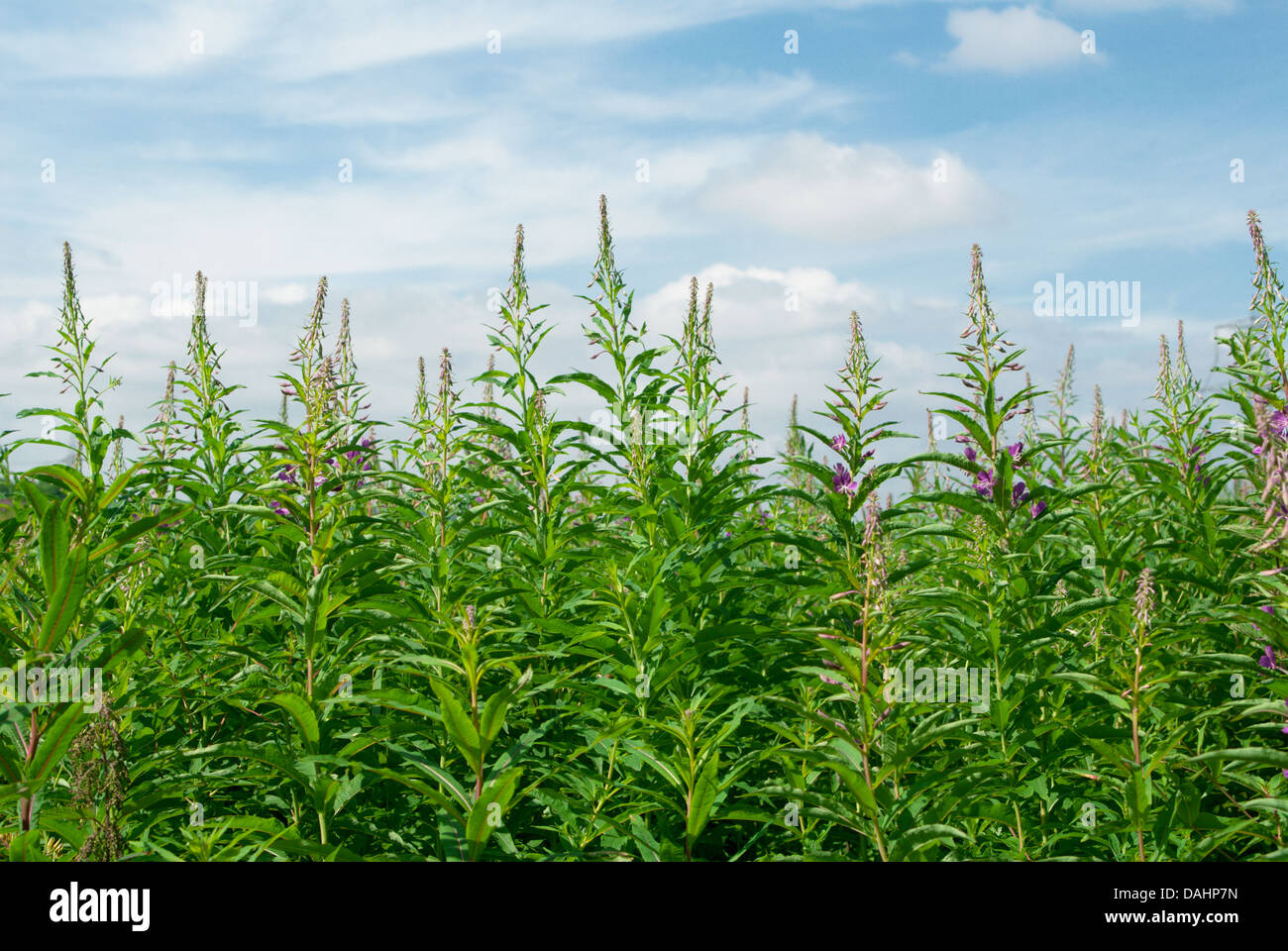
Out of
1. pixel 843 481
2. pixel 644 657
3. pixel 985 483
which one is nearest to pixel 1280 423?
pixel 985 483

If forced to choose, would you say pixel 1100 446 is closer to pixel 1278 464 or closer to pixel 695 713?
pixel 1278 464

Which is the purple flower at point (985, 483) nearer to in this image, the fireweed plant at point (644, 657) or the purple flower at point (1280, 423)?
the fireweed plant at point (644, 657)

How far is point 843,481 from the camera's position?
17.5 ft

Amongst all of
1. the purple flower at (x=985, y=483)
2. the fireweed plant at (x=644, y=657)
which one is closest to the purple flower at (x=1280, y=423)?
the fireweed plant at (x=644, y=657)

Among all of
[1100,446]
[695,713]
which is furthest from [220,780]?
[1100,446]

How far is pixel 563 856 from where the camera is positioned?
4.38 meters

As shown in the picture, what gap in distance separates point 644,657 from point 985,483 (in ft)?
6.82

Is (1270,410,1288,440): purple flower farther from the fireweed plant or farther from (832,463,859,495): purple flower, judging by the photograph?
(832,463,859,495): purple flower

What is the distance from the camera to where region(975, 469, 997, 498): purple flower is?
17.0 ft

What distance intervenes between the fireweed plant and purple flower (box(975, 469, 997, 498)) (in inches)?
0.7

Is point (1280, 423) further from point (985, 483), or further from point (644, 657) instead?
point (644, 657)

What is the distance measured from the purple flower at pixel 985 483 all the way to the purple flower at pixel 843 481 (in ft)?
2.20

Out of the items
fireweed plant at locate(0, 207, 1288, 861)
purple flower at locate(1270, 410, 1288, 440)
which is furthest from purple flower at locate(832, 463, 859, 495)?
purple flower at locate(1270, 410, 1288, 440)
